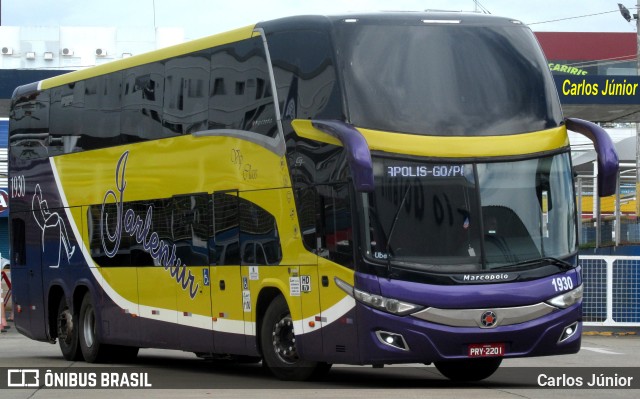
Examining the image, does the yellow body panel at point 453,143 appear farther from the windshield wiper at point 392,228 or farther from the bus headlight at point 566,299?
the bus headlight at point 566,299

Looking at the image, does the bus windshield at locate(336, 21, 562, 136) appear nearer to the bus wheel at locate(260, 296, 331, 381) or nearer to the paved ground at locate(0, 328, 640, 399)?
the bus wheel at locate(260, 296, 331, 381)

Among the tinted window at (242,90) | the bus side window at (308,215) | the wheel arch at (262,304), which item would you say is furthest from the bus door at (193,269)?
the bus side window at (308,215)

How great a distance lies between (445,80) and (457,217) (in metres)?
1.49

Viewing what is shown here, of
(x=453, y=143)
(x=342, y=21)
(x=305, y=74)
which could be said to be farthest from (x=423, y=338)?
(x=342, y=21)

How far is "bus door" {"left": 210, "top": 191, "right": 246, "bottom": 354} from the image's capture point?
16.6 metres

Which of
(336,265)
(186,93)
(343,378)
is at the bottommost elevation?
(343,378)

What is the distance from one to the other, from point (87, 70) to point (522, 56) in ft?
26.5

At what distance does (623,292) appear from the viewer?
26953 millimetres

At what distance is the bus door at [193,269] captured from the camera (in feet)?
57.0

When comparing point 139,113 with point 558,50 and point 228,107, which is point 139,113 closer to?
point 228,107

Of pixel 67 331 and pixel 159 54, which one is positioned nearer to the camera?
pixel 159 54

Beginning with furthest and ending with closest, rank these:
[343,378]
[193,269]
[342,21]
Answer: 1. [193,269]
2. [343,378]
3. [342,21]

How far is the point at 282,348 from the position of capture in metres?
15.8

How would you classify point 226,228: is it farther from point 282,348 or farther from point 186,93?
point 186,93
